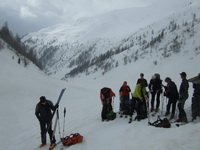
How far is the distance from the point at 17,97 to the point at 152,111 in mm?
14850

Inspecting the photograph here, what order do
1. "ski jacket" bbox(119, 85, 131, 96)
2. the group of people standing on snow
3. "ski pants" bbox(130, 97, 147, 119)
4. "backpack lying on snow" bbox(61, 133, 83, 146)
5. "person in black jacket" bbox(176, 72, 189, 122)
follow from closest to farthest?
"backpack lying on snow" bbox(61, 133, 83, 146) < the group of people standing on snow < "person in black jacket" bbox(176, 72, 189, 122) < "ski pants" bbox(130, 97, 147, 119) < "ski jacket" bbox(119, 85, 131, 96)

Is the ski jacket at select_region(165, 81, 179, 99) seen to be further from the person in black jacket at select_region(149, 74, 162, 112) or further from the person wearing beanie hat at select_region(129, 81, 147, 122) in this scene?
the person wearing beanie hat at select_region(129, 81, 147, 122)

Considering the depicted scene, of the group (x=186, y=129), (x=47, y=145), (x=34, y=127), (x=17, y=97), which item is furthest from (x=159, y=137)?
(x=17, y=97)

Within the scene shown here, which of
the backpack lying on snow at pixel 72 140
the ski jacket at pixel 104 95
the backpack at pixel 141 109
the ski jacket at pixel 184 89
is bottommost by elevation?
the backpack lying on snow at pixel 72 140

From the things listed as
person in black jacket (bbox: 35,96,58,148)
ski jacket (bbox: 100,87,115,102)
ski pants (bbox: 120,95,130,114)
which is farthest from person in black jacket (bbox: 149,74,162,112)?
person in black jacket (bbox: 35,96,58,148)

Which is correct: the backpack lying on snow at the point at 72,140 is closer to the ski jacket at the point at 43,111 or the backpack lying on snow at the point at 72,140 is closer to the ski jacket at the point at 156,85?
the ski jacket at the point at 43,111

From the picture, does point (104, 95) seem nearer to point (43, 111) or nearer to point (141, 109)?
point (141, 109)

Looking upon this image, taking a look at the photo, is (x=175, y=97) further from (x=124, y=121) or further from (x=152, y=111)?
(x=124, y=121)

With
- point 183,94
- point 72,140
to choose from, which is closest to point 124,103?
point 183,94

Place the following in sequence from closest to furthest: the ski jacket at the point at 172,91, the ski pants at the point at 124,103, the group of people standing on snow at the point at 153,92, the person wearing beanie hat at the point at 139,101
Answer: the group of people standing on snow at the point at 153,92 → the ski jacket at the point at 172,91 → the person wearing beanie hat at the point at 139,101 → the ski pants at the point at 124,103

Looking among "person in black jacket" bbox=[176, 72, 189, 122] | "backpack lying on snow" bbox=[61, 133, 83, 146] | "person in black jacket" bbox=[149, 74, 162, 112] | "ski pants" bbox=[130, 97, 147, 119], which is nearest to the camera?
"backpack lying on snow" bbox=[61, 133, 83, 146]

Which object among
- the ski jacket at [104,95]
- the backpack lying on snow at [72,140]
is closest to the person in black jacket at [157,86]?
the ski jacket at [104,95]

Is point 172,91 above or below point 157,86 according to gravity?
below

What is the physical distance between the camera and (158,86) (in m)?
10.4
